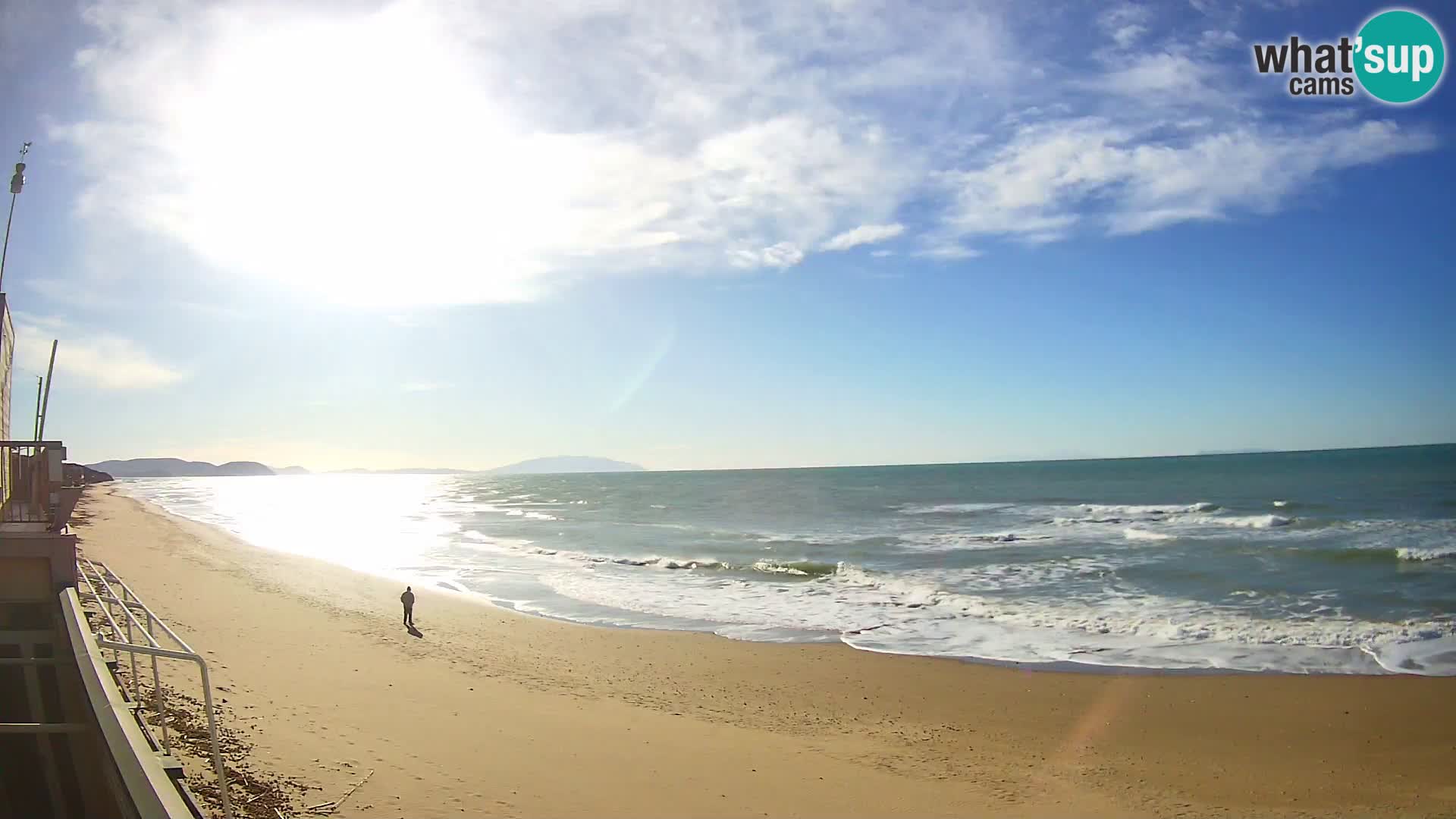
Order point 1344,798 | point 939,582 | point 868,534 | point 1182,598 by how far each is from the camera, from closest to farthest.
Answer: point 1344,798 < point 1182,598 < point 939,582 < point 868,534

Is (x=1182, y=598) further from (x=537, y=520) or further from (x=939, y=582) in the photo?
(x=537, y=520)

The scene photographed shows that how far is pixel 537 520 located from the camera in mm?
52062

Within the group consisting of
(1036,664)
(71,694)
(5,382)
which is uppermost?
(5,382)

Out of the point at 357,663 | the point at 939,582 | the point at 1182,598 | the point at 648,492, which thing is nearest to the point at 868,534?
the point at 939,582

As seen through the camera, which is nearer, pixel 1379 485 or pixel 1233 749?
pixel 1233 749

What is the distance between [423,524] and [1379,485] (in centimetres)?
6393

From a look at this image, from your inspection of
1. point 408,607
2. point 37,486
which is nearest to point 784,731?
point 408,607

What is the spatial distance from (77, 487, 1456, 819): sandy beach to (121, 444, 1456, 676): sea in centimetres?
190

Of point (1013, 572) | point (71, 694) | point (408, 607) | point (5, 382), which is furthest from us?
point (1013, 572)

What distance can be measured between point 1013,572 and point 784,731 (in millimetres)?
15351

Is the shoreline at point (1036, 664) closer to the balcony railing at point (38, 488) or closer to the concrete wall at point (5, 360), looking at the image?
the balcony railing at point (38, 488)

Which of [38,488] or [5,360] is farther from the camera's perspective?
[5,360]

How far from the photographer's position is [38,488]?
14.3m

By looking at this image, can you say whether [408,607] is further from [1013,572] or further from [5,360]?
[1013,572]
